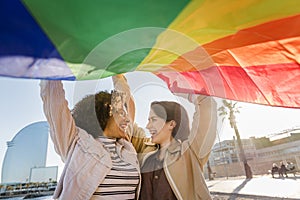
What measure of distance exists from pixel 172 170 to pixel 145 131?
0.69ft

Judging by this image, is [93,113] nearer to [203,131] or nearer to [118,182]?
[118,182]

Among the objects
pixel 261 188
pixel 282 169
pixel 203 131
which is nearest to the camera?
pixel 203 131

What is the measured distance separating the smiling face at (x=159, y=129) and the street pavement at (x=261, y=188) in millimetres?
2041

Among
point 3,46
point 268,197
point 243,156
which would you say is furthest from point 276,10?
point 243,156

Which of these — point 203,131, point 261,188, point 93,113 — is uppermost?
point 93,113

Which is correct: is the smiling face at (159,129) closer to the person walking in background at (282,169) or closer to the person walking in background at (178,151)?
the person walking in background at (178,151)

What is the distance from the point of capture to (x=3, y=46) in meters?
0.53

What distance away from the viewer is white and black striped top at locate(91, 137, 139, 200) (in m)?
0.65

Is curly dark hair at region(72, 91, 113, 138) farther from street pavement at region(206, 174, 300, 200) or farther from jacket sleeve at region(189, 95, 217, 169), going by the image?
street pavement at region(206, 174, 300, 200)

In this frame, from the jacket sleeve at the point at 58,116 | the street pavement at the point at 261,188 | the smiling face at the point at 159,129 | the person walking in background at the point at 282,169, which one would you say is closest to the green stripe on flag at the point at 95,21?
the jacket sleeve at the point at 58,116

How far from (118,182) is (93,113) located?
0.27 meters

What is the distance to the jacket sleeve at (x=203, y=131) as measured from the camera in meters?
0.74

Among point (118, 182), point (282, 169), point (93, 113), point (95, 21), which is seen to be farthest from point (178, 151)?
point (282, 169)

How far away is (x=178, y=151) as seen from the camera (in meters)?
0.76
